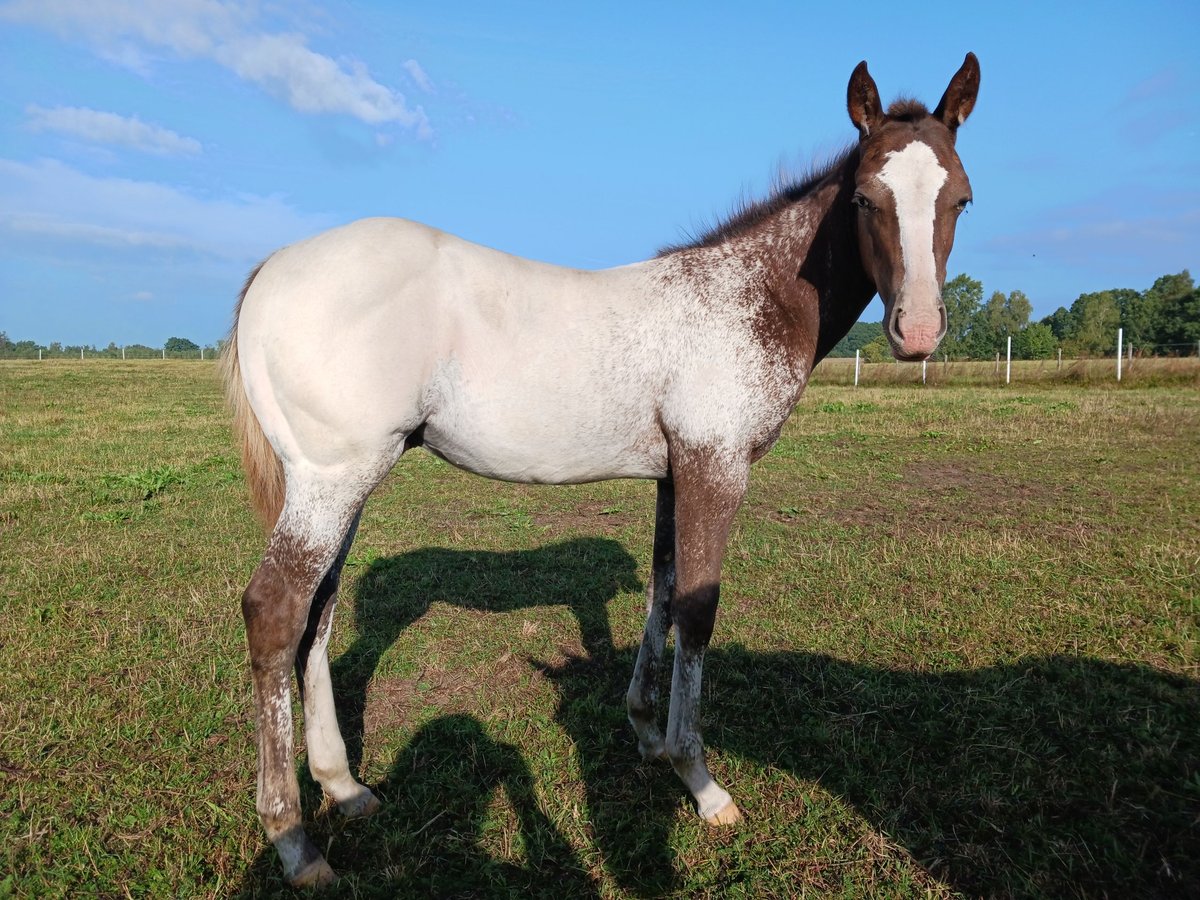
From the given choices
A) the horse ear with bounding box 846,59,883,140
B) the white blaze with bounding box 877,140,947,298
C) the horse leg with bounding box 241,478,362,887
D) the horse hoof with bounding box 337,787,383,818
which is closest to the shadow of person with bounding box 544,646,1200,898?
the horse hoof with bounding box 337,787,383,818

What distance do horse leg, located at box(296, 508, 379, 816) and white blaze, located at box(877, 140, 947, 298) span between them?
102 inches

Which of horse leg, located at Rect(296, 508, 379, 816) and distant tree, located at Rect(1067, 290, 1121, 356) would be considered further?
distant tree, located at Rect(1067, 290, 1121, 356)

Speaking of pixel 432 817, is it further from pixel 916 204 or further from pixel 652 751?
pixel 916 204

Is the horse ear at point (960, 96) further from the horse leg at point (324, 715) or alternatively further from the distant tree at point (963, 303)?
the distant tree at point (963, 303)

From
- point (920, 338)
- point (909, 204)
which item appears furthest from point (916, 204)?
point (920, 338)

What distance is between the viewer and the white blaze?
107 inches

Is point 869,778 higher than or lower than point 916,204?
lower

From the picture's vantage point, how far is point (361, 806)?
3.19 metres

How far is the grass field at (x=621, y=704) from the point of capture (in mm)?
2840

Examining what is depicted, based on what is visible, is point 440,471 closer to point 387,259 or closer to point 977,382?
point 387,259

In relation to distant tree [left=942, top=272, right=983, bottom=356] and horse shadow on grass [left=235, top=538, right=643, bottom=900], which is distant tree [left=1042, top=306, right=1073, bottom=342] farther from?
horse shadow on grass [left=235, top=538, right=643, bottom=900]

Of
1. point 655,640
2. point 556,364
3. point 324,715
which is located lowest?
point 324,715

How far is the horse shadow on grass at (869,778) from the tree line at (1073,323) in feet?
155

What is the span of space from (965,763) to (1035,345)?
225ft
